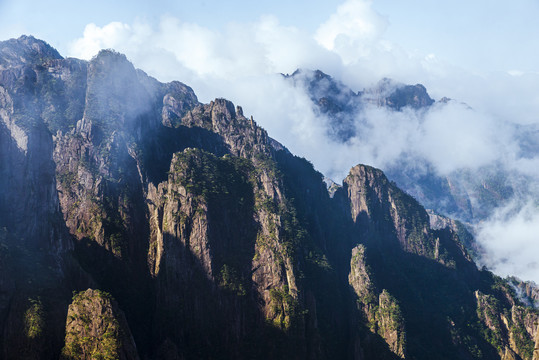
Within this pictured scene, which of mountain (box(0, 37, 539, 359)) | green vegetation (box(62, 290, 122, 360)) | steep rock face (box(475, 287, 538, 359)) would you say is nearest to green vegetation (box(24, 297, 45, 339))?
mountain (box(0, 37, 539, 359))

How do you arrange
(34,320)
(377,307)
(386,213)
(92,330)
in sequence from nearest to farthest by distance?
(34,320)
(92,330)
(377,307)
(386,213)

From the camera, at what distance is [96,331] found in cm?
8338

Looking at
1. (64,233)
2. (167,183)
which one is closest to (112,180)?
(167,183)

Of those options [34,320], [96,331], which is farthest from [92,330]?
[34,320]

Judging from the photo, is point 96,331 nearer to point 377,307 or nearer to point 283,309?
point 283,309

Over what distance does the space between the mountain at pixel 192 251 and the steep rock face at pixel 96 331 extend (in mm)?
236

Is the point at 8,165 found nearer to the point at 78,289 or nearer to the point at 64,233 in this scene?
the point at 64,233

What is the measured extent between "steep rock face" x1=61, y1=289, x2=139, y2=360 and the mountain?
24cm

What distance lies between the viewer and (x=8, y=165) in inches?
3853

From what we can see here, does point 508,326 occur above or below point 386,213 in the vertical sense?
below

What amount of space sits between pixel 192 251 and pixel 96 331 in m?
41.4

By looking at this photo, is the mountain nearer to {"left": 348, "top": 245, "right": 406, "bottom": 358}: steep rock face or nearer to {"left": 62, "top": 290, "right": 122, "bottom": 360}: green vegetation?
{"left": 62, "top": 290, "right": 122, "bottom": 360}: green vegetation

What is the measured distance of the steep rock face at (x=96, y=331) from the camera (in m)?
80.9

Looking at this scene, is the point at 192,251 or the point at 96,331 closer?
the point at 96,331
